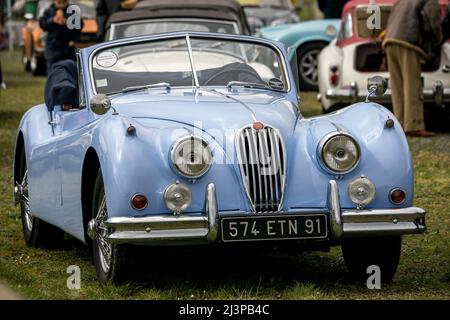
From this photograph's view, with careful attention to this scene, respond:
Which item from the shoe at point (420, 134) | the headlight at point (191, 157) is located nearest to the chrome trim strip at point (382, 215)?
the headlight at point (191, 157)

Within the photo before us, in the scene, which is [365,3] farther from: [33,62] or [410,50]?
[33,62]

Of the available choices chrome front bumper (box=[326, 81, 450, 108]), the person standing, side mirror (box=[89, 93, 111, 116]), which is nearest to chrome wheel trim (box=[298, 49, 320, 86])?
chrome front bumper (box=[326, 81, 450, 108])

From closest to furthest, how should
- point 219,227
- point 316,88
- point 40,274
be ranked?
point 219,227
point 40,274
point 316,88

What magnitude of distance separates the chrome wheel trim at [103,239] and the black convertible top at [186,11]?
28.3 feet

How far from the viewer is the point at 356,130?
291 inches

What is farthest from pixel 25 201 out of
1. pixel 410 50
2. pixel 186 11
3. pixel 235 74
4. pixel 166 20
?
pixel 186 11

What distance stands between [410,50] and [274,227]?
830 cm

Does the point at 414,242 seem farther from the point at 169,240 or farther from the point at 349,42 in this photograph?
the point at 349,42

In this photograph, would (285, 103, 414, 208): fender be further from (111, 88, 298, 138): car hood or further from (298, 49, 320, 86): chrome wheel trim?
(298, 49, 320, 86): chrome wheel trim

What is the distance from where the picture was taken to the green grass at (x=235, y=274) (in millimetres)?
7082

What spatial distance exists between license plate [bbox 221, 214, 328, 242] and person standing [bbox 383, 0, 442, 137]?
8070 millimetres

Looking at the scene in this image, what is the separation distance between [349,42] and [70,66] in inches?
294

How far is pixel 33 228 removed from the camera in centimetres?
907

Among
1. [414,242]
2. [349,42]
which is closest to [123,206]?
[414,242]
